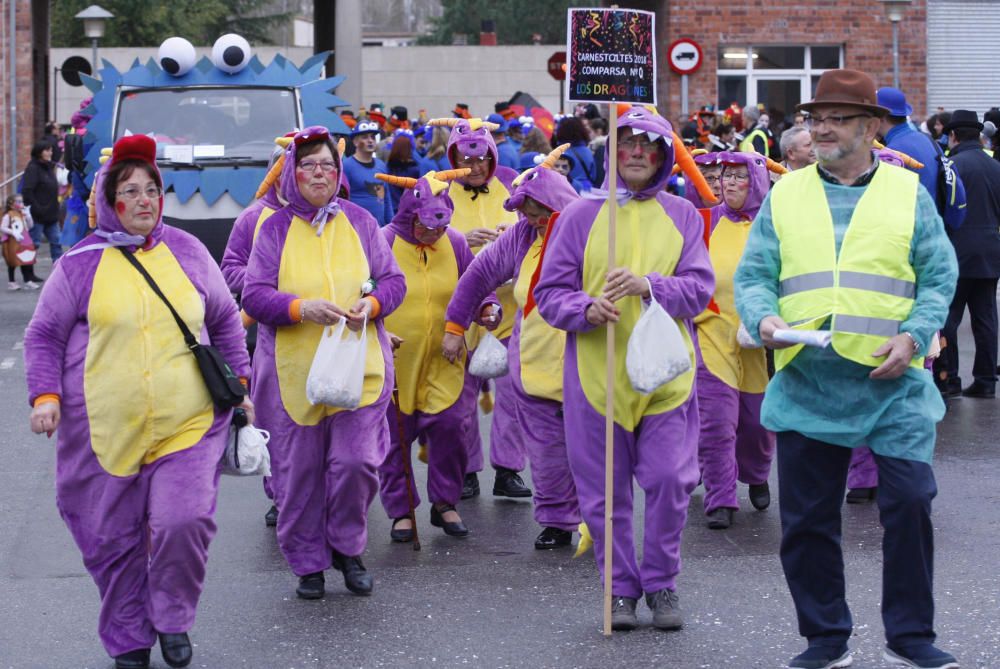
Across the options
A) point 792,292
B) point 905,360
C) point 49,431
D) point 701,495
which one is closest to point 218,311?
point 49,431

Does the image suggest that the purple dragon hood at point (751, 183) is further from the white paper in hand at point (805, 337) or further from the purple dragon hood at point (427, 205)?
A: the white paper in hand at point (805, 337)

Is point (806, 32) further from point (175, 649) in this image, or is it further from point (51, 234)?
point (175, 649)

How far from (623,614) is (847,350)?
1.54 metres

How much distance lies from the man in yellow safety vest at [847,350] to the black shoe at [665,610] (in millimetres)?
765

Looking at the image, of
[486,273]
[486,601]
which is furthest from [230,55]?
[486,601]

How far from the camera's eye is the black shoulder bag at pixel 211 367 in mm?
5980

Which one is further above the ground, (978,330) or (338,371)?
(338,371)

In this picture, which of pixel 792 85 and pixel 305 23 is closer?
pixel 792 85

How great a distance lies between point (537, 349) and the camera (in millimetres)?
8094

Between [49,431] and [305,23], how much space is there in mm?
83346

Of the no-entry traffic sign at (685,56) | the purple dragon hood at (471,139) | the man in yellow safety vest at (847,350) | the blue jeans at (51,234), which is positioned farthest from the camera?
the no-entry traffic sign at (685,56)

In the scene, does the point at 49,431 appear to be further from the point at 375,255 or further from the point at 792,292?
the point at 792,292

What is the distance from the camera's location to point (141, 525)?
6004mm

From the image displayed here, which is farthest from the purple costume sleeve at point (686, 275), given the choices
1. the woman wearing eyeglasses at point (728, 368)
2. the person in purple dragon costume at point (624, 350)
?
the woman wearing eyeglasses at point (728, 368)
